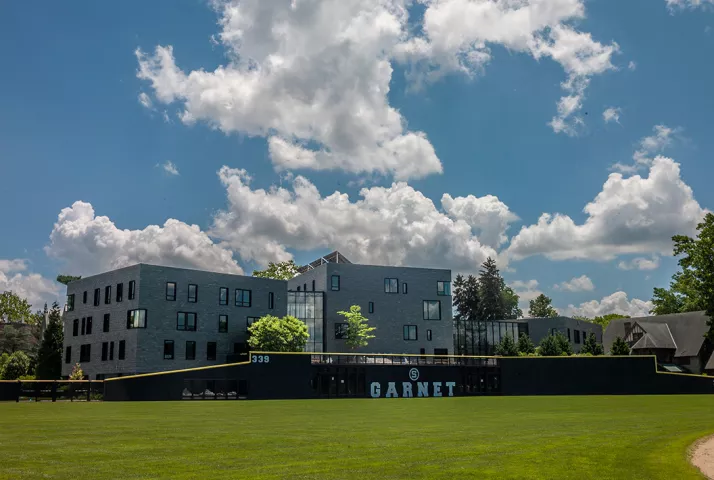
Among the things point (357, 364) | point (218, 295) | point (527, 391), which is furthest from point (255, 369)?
point (527, 391)

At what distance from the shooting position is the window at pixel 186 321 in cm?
6806

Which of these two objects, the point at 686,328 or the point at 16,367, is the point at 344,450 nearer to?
the point at 16,367

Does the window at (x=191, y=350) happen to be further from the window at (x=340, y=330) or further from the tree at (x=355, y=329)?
the window at (x=340, y=330)

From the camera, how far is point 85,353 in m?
73.7

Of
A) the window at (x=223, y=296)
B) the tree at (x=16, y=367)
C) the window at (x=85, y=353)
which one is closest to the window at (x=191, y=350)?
the window at (x=223, y=296)

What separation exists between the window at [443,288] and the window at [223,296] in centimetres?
2670

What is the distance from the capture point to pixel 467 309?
133 meters

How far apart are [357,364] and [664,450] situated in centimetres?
4734

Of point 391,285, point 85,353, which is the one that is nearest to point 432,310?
point 391,285

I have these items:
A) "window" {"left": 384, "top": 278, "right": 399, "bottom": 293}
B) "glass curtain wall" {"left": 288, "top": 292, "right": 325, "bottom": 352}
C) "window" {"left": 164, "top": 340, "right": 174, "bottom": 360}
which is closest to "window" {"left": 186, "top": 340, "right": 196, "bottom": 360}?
"window" {"left": 164, "top": 340, "right": 174, "bottom": 360}

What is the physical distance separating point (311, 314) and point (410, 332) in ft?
40.4

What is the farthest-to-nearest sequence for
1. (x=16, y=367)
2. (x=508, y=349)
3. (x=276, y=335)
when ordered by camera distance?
(x=16, y=367)
(x=508, y=349)
(x=276, y=335)

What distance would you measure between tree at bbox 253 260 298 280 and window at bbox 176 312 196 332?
38967mm

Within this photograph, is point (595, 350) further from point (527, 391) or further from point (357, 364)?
point (357, 364)
